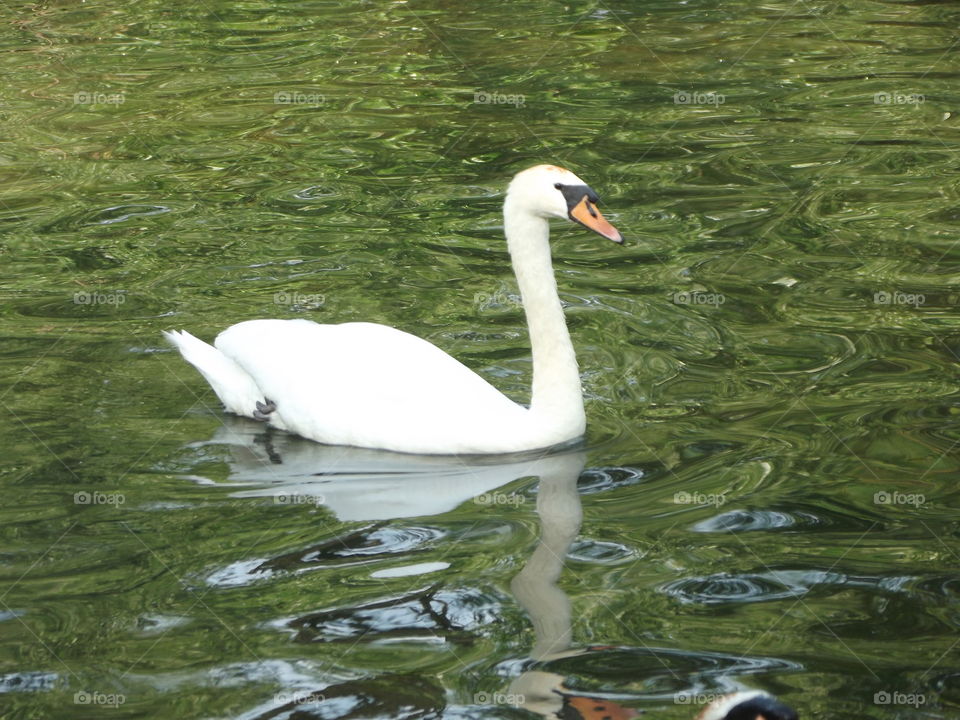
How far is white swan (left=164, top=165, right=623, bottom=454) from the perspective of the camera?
729 centimetres

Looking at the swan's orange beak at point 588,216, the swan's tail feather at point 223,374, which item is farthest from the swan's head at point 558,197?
the swan's tail feather at point 223,374

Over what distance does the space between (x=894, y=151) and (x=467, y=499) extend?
6337mm

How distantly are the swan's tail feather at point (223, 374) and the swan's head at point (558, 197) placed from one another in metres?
1.85

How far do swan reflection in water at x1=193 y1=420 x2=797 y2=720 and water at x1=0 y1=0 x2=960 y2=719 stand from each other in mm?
23

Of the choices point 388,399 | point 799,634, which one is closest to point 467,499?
point 388,399

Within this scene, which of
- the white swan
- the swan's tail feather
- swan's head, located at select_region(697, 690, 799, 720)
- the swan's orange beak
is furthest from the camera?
the swan's tail feather

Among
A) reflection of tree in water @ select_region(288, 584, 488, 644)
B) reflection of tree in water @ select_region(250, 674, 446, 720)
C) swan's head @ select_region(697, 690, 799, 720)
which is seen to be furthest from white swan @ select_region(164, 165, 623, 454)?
swan's head @ select_region(697, 690, 799, 720)

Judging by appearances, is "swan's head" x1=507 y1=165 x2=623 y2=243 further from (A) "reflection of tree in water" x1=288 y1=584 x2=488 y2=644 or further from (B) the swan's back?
(A) "reflection of tree in water" x1=288 y1=584 x2=488 y2=644

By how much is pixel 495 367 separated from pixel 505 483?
5.17 feet

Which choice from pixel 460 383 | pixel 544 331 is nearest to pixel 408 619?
pixel 460 383

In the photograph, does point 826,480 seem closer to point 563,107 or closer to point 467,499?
point 467,499

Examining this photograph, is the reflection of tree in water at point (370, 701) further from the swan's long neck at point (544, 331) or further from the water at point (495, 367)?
the swan's long neck at point (544, 331)

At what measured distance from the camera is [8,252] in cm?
1043

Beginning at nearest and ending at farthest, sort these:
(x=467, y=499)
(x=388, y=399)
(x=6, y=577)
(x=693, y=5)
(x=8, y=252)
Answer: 1. (x=6, y=577)
2. (x=467, y=499)
3. (x=388, y=399)
4. (x=8, y=252)
5. (x=693, y=5)
